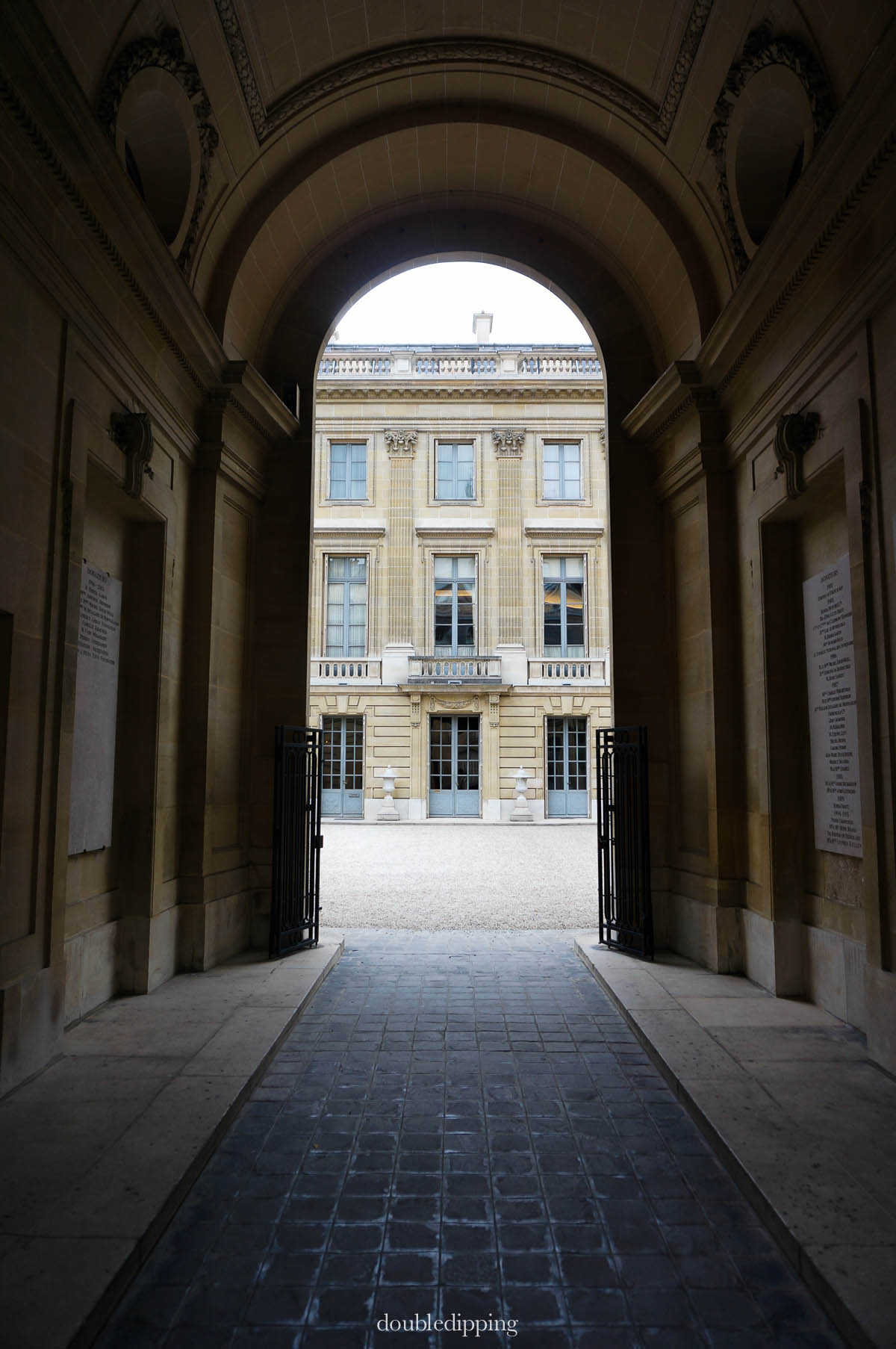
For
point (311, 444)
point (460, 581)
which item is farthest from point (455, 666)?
point (311, 444)

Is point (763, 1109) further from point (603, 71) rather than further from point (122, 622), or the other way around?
point (603, 71)

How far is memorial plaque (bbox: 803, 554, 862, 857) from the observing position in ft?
17.3

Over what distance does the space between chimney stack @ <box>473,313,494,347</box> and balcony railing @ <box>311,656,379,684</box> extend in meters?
11.6

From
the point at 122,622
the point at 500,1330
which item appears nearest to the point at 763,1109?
the point at 500,1330

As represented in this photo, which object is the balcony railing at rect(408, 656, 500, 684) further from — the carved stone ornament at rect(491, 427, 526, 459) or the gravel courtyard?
the carved stone ornament at rect(491, 427, 526, 459)

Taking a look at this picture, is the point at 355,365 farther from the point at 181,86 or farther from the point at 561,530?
the point at 181,86

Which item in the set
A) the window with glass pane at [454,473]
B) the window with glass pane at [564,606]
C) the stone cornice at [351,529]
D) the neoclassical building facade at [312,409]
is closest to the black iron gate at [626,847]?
the neoclassical building facade at [312,409]

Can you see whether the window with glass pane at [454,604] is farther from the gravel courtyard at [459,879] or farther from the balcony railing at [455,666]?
the gravel courtyard at [459,879]

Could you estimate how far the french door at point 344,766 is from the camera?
2348 cm

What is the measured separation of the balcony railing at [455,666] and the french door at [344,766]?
2.21 m

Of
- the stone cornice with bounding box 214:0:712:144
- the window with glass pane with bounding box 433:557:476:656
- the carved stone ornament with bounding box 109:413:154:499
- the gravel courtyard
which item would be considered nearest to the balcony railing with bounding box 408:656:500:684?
the window with glass pane with bounding box 433:557:476:656

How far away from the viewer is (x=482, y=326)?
89.4 feet

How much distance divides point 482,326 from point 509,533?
8072 mm

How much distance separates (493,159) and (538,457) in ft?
54.6
